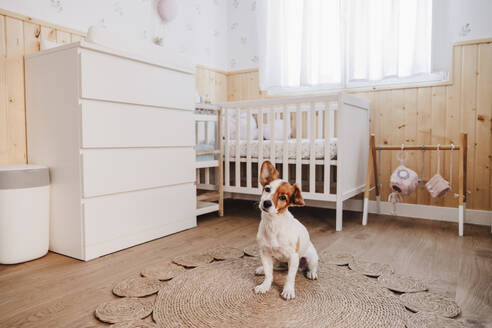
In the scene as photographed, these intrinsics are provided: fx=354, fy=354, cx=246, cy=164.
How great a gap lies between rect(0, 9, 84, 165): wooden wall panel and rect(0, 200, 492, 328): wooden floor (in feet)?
2.00

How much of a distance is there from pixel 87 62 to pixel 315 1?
2.00 meters

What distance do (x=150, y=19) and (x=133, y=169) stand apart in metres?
1.47

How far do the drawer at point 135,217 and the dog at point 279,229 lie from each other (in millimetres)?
870

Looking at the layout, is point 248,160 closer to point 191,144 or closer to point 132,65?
point 191,144

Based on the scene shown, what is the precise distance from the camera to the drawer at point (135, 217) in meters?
1.71

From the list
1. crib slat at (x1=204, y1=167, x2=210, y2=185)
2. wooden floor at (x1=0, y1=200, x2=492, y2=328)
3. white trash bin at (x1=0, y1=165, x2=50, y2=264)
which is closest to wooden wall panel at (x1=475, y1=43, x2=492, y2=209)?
wooden floor at (x1=0, y1=200, x2=492, y2=328)

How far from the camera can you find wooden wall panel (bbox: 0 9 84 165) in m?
1.86

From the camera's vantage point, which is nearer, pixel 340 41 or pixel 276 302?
pixel 276 302

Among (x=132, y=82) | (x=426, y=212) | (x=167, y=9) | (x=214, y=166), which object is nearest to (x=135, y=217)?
(x=132, y=82)

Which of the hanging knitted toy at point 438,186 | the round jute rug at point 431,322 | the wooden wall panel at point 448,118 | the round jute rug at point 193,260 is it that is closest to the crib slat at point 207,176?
the round jute rug at point 193,260

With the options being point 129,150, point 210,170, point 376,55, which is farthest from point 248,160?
point 376,55

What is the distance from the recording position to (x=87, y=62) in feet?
5.42

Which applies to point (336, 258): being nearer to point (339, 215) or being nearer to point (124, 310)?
point (339, 215)

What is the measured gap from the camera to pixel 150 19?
2779 mm
